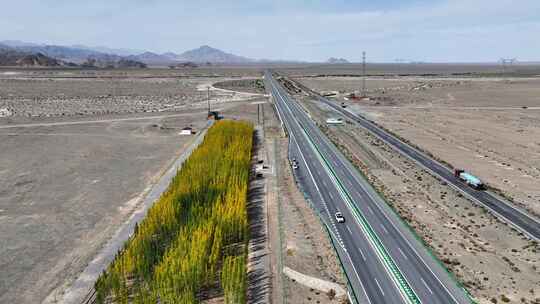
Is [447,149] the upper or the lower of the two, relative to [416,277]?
upper

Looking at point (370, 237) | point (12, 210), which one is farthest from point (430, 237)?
point (12, 210)

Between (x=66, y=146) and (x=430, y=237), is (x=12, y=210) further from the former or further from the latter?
(x=430, y=237)

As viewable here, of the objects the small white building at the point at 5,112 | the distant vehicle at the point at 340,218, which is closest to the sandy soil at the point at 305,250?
the distant vehicle at the point at 340,218

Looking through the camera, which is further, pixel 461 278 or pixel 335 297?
pixel 461 278

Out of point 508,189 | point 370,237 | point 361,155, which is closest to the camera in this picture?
point 370,237

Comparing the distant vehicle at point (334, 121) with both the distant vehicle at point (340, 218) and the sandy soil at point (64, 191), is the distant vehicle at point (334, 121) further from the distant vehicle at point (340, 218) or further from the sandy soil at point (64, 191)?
the distant vehicle at point (340, 218)

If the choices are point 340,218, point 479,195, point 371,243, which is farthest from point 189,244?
point 479,195

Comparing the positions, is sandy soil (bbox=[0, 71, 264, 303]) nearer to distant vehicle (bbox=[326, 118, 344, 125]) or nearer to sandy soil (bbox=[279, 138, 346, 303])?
sandy soil (bbox=[279, 138, 346, 303])
